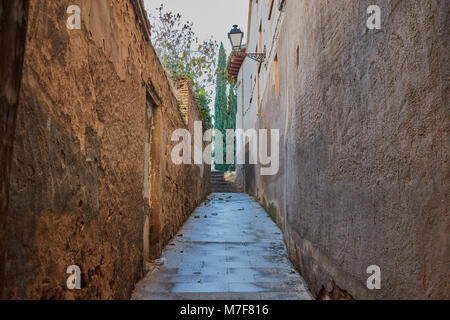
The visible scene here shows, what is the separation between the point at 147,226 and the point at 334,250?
2309 millimetres

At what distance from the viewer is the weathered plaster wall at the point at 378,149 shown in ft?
4.02

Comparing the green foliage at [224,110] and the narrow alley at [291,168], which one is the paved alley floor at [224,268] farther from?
the green foliage at [224,110]

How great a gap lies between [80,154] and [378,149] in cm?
154

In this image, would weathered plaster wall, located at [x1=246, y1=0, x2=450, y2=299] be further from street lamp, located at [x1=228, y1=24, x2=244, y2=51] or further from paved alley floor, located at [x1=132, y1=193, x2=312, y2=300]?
street lamp, located at [x1=228, y1=24, x2=244, y2=51]

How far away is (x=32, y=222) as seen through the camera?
3.88 feet

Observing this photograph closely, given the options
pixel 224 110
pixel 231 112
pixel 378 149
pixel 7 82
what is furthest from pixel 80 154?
pixel 224 110

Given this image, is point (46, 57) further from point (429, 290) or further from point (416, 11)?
point (429, 290)

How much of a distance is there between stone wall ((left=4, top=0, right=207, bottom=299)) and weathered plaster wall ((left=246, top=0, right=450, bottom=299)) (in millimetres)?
1490

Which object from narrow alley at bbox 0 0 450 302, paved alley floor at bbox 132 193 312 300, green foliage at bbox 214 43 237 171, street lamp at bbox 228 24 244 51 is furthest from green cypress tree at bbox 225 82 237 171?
narrow alley at bbox 0 0 450 302

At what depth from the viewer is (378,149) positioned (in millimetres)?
1686

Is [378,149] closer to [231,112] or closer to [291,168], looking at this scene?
[291,168]

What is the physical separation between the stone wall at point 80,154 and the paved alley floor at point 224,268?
382mm

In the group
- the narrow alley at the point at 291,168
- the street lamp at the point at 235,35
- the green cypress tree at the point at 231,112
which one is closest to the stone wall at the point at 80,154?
the narrow alley at the point at 291,168
